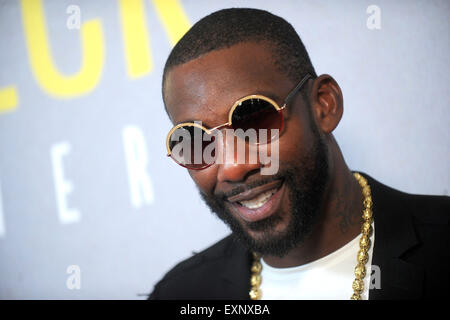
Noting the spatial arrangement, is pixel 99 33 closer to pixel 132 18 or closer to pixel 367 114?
Answer: pixel 132 18

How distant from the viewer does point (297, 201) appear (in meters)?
1.34

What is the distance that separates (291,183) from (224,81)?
45 cm

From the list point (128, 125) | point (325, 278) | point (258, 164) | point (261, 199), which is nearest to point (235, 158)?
point (258, 164)

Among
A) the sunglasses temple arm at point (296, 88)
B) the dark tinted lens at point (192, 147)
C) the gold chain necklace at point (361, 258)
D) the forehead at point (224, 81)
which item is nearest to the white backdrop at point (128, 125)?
the gold chain necklace at point (361, 258)

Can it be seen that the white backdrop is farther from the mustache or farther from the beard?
the mustache

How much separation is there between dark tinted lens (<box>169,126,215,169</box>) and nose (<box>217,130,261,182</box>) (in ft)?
0.18

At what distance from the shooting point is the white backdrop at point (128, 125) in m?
1.93

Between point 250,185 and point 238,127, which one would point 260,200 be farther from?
point 238,127

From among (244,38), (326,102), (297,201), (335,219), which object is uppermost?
(244,38)

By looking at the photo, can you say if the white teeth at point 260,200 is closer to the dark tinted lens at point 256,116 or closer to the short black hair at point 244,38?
the dark tinted lens at point 256,116

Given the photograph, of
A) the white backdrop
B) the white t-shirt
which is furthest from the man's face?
the white backdrop

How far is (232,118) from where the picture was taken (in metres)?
1.23

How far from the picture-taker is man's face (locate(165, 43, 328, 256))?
1.27 meters

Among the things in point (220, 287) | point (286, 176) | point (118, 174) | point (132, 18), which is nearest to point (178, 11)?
point (132, 18)
